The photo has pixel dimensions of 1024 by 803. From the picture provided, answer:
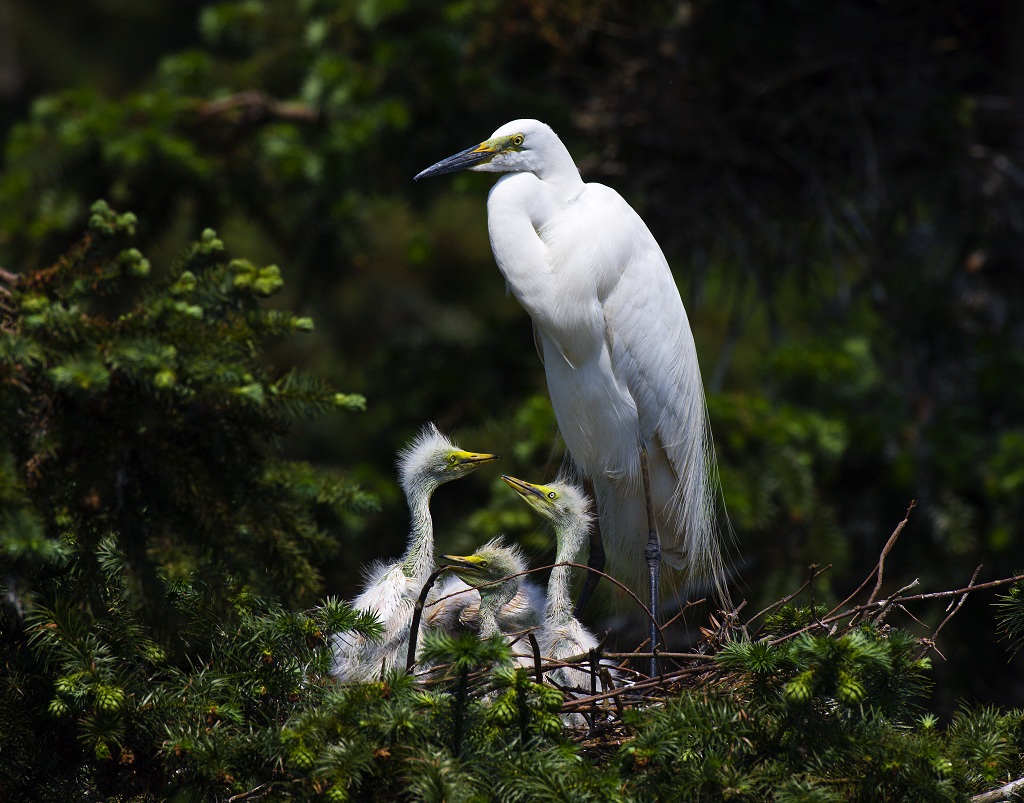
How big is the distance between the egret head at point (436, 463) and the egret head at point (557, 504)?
3.5 inches

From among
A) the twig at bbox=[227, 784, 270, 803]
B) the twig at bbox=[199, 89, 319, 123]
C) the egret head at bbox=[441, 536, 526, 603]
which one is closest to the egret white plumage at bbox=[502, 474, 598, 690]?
the egret head at bbox=[441, 536, 526, 603]

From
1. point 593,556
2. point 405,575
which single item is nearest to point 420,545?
point 405,575

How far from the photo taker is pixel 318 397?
215 centimetres

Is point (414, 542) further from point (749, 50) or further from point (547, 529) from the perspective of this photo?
point (749, 50)

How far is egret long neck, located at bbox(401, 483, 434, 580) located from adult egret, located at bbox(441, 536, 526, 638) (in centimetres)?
7

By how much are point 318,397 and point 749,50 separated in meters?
2.55

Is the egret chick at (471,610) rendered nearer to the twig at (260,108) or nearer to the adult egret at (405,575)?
the adult egret at (405,575)

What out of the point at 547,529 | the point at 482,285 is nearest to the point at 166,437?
the point at 547,529

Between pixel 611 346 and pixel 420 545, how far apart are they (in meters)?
0.66

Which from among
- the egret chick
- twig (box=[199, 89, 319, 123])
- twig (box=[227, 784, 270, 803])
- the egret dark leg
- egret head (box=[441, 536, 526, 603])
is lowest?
the egret dark leg

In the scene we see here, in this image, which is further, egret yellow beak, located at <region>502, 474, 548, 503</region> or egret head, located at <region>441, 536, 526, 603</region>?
egret yellow beak, located at <region>502, 474, 548, 503</region>

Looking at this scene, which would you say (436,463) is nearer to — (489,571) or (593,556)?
(489,571)

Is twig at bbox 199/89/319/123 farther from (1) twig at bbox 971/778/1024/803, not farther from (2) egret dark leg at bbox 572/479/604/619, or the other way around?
(1) twig at bbox 971/778/1024/803

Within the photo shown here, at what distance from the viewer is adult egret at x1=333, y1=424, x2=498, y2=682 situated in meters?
2.23
